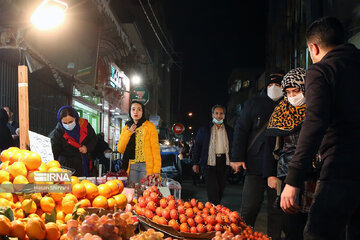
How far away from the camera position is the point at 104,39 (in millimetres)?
14391

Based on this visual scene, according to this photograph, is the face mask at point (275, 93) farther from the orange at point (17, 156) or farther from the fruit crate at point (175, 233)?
the orange at point (17, 156)

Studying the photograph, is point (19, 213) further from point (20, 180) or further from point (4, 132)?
point (4, 132)

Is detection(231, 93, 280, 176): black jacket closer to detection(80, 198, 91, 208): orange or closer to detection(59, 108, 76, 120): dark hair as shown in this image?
detection(80, 198, 91, 208): orange

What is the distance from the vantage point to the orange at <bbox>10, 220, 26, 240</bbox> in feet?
7.39

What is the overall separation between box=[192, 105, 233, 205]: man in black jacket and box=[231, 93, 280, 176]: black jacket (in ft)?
6.22

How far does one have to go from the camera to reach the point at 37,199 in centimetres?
280

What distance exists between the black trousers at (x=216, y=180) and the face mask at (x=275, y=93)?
231 centimetres

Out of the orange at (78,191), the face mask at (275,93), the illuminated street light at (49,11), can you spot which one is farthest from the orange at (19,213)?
the face mask at (275,93)

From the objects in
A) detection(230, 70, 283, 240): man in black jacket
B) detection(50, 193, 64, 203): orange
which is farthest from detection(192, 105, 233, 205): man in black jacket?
detection(50, 193, 64, 203): orange

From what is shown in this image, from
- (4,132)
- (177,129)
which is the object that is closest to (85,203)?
(4,132)

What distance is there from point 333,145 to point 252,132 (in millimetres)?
2215

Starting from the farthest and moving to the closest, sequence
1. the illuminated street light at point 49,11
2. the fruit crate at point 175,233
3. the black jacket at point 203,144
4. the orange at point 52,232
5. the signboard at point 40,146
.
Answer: the black jacket at point 203,144, the illuminated street light at point 49,11, the signboard at point 40,146, the fruit crate at point 175,233, the orange at point 52,232

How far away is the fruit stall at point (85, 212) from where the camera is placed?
230 cm

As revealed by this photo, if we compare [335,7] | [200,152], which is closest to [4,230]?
[200,152]
